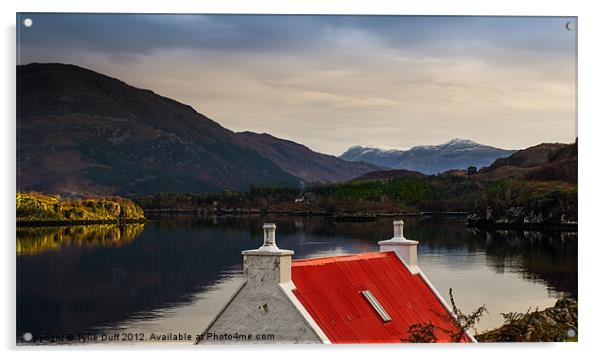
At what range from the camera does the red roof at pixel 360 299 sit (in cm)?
1194

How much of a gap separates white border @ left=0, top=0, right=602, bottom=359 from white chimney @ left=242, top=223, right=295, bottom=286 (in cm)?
89

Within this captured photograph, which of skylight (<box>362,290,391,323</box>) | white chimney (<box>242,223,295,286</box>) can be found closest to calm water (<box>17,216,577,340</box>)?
white chimney (<box>242,223,295,286</box>)

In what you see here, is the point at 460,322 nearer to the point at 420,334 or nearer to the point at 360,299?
the point at 420,334

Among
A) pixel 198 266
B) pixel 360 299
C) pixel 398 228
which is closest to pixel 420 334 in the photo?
pixel 360 299

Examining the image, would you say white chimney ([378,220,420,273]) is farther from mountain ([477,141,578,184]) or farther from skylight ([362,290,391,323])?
mountain ([477,141,578,184])

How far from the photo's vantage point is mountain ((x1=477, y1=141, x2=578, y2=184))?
13.5 meters

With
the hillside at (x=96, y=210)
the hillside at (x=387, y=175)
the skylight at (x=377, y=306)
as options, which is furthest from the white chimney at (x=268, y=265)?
the hillside at (x=387, y=175)

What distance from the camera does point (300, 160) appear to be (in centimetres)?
1445

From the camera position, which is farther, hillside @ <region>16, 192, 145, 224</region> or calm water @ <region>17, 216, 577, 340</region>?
hillside @ <region>16, 192, 145, 224</region>

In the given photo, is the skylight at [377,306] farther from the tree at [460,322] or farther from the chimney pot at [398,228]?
the chimney pot at [398,228]

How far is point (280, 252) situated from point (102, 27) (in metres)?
3.14

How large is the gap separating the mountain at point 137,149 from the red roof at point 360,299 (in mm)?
1913

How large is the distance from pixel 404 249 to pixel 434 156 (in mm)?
1378

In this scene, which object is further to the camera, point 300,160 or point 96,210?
point 300,160
